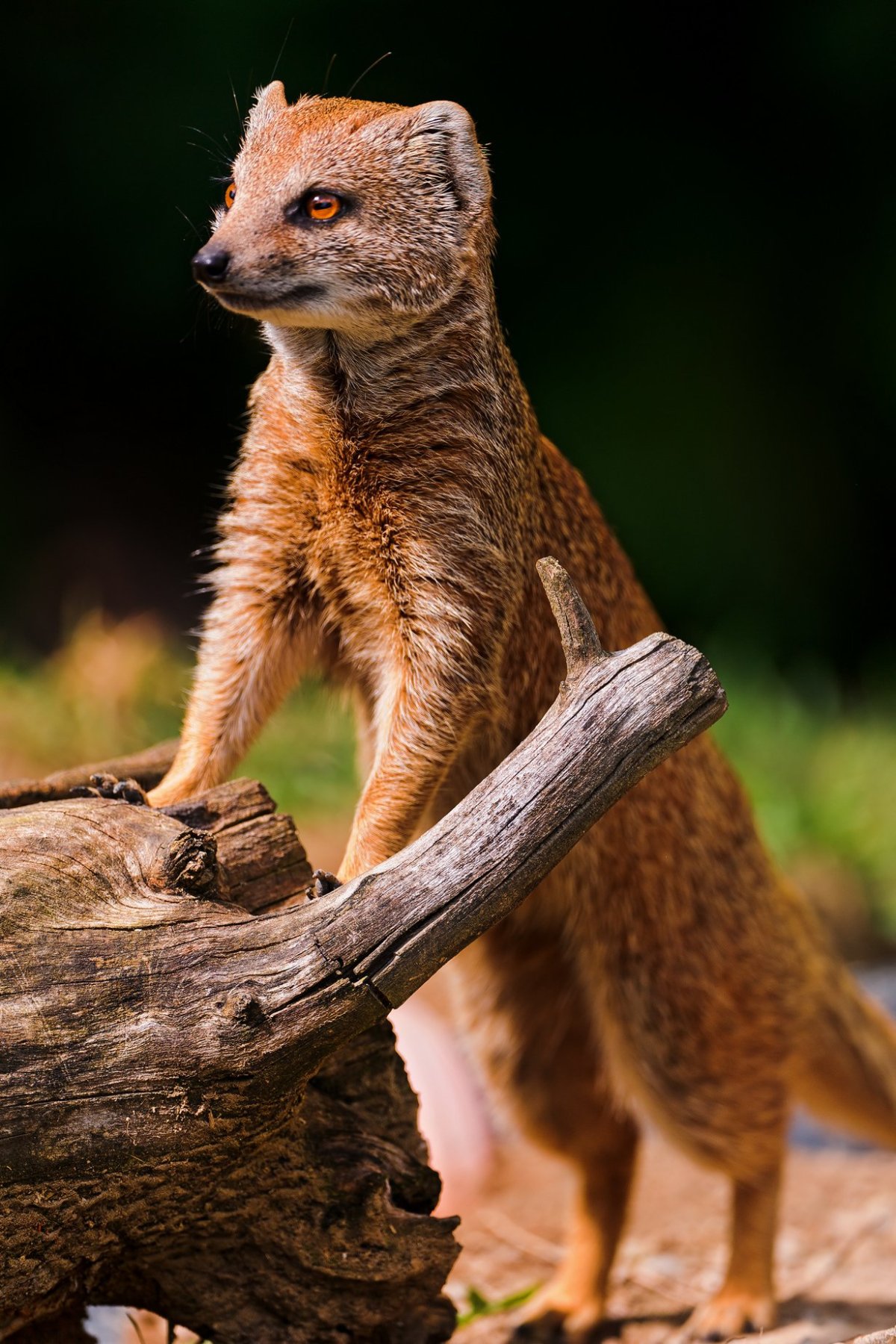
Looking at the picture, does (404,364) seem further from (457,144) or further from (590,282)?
(590,282)

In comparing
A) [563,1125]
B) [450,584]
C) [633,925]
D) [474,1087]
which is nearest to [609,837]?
[633,925]

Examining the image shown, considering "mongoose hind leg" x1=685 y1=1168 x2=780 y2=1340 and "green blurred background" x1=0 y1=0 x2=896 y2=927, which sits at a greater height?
"green blurred background" x1=0 y1=0 x2=896 y2=927

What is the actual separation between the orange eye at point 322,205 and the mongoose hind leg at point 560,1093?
1.61 m

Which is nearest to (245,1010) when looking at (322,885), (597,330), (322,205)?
(322,885)

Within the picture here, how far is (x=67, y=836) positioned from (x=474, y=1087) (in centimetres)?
265

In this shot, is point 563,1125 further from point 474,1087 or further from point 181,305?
point 181,305

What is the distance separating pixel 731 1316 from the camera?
118 inches

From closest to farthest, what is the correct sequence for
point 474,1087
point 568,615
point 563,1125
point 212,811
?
point 568,615 → point 212,811 → point 563,1125 → point 474,1087

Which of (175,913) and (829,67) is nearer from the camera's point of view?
(175,913)

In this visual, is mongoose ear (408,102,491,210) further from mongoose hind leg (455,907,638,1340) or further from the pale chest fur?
mongoose hind leg (455,907,638,1340)

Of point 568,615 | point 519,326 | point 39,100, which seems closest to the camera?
point 568,615

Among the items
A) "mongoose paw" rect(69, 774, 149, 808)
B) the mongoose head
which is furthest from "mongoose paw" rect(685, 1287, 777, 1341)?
the mongoose head

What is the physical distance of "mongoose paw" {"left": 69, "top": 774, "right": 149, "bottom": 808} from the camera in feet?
7.47

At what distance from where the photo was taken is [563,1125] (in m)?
3.27
